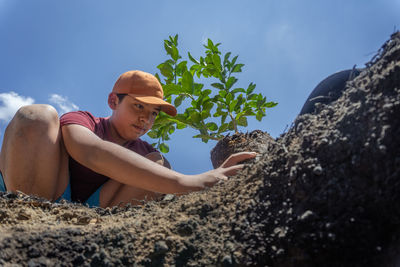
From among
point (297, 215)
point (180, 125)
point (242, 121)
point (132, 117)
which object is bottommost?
point (297, 215)

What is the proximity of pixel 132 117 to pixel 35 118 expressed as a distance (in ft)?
1.66

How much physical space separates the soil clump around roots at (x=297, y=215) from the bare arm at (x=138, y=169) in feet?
0.69

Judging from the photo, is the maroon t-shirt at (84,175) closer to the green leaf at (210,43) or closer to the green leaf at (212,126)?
the green leaf at (212,126)

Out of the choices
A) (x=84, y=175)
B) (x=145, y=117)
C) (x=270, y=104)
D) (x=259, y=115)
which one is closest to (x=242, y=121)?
(x=259, y=115)

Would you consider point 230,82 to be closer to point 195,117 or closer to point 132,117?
point 195,117

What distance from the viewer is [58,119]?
4.44ft

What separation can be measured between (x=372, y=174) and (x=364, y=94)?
0.18 metres

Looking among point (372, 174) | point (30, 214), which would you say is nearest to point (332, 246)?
point (372, 174)

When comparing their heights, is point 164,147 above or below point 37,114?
above

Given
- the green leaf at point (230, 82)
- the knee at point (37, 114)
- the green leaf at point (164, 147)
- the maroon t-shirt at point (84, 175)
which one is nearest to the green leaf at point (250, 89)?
the green leaf at point (230, 82)

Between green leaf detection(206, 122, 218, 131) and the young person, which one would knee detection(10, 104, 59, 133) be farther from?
green leaf detection(206, 122, 218, 131)

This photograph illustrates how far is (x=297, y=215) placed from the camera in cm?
63

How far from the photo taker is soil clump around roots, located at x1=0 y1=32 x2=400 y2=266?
23.2 inches

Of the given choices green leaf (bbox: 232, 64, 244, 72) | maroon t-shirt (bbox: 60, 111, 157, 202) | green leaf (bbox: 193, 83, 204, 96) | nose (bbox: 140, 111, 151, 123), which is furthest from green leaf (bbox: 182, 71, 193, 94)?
maroon t-shirt (bbox: 60, 111, 157, 202)
